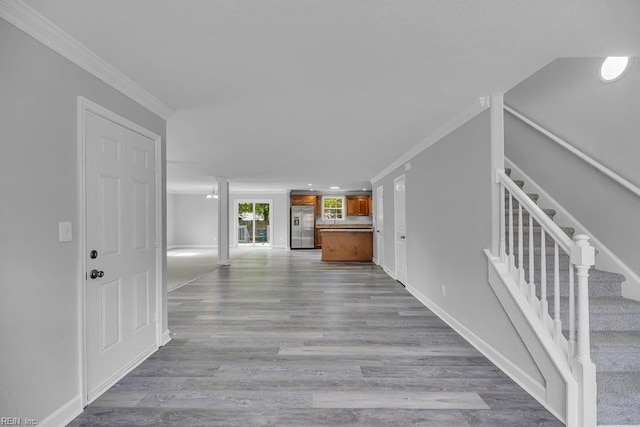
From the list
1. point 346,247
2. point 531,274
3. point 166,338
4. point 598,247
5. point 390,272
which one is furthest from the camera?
point 346,247

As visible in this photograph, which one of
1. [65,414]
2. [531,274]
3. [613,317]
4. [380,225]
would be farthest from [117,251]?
[380,225]

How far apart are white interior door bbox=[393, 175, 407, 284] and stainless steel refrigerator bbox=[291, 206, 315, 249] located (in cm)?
658

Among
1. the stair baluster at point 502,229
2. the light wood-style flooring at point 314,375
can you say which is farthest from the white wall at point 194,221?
the stair baluster at point 502,229

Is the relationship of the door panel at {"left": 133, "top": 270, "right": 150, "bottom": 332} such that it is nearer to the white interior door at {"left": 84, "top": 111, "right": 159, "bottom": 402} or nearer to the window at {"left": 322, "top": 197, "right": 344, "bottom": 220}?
the white interior door at {"left": 84, "top": 111, "right": 159, "bottom": 402}

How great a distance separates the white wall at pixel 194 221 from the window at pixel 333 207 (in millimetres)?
4736

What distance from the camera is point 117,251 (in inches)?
93.4

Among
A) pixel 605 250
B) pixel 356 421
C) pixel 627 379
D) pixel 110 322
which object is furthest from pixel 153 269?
pixel 605 250

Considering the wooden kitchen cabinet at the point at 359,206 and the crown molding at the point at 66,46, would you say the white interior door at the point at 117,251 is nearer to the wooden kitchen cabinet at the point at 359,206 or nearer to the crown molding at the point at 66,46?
the crown molding at the point at 66,46

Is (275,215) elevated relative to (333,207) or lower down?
lower down

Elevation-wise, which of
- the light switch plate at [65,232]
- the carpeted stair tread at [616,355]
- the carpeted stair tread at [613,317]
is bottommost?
the carpeted stair tread at [616,355]

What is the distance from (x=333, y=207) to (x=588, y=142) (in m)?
10.1

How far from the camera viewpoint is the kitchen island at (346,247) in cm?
890

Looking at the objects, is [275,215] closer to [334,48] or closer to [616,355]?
[334,48]

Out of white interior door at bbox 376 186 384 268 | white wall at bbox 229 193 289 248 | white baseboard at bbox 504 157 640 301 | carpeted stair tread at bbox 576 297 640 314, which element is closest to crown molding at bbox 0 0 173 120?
carpeted stair tread at bbox 576 297 640 314
